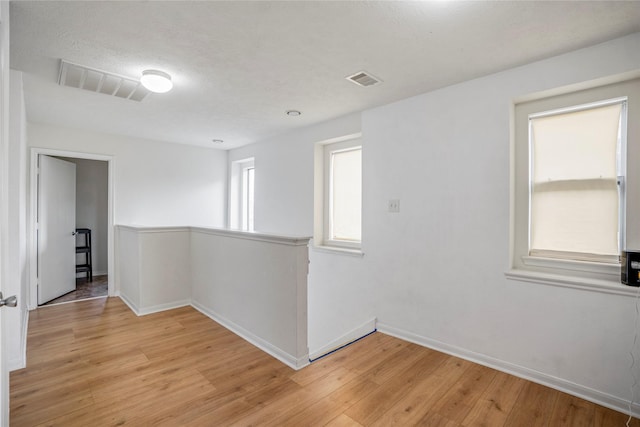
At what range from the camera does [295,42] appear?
2.05m

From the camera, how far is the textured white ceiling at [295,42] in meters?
1.72

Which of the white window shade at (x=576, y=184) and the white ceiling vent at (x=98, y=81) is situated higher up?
the white ceiling vent at (x=98, y=81)

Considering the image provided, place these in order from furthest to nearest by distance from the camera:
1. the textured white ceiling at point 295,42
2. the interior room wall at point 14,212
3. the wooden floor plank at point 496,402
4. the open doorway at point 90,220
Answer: the open doorway at point 90,220 < the interior room wall at point 14,212 < the wooden floor plank at point 496,402 < the textured white ceiling at point 295,42

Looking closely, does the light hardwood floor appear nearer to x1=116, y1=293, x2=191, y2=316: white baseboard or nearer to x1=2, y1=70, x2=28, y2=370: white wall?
x1=2, y1=70, x2=28, y2=370: white wall

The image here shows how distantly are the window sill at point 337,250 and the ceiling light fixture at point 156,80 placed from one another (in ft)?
7.99

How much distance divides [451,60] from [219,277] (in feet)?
9.88

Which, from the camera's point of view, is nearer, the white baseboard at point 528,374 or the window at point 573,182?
the white baseboard at point 528,374

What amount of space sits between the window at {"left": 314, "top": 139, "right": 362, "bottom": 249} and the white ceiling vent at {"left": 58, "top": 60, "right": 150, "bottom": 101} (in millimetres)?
2156

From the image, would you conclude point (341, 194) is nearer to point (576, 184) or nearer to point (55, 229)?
point (576, 184)

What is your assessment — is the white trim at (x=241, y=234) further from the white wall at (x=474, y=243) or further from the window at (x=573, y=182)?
the window at (x=573, y=182)

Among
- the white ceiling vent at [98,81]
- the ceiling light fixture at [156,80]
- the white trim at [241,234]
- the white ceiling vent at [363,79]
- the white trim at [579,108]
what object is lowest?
the white trim at [241,234]

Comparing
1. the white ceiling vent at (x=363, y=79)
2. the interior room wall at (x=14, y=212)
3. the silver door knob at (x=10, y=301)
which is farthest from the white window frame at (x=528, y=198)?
the interior room wall at (x=14, y=212)

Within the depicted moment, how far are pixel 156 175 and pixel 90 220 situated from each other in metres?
2.20

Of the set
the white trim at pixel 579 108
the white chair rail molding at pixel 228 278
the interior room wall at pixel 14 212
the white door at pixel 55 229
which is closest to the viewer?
the white trim at pixel 579 108
